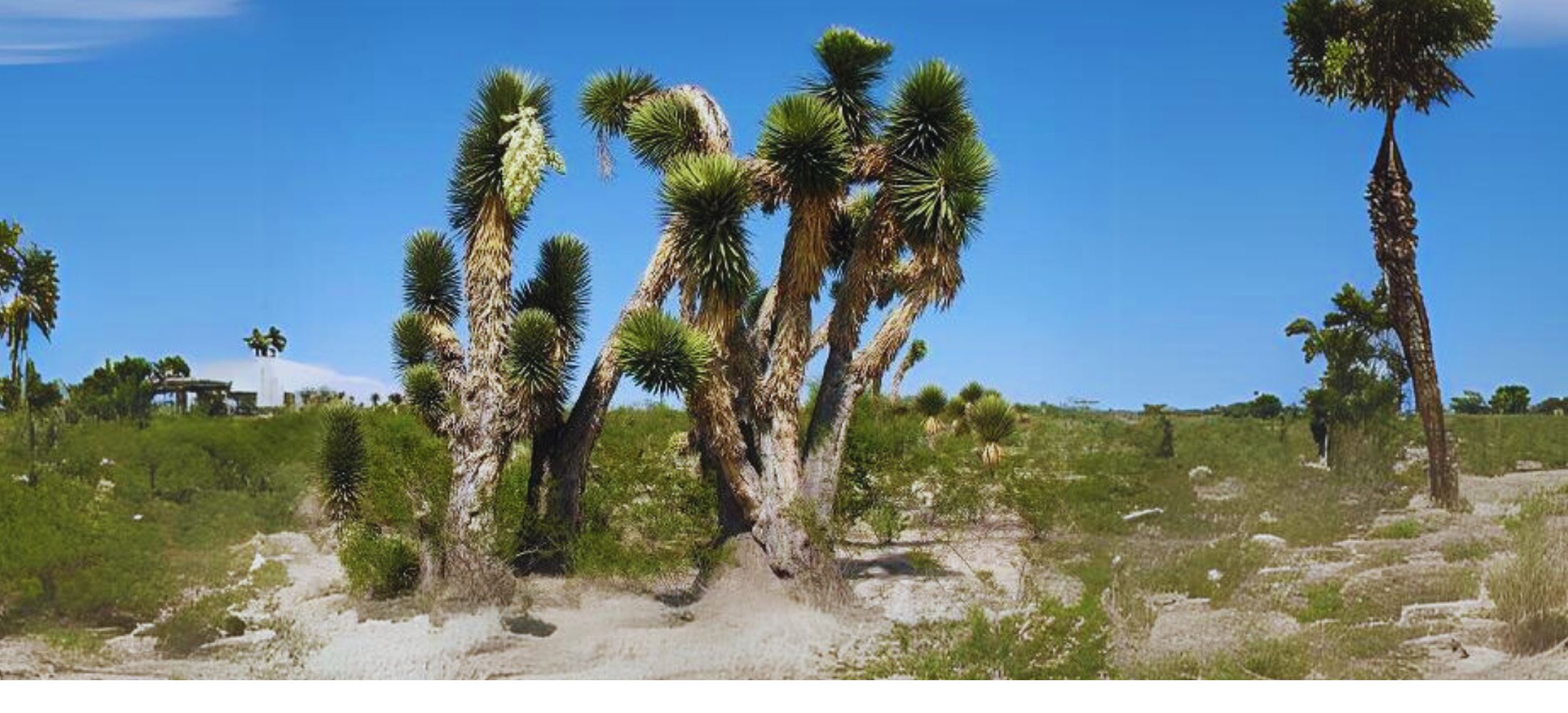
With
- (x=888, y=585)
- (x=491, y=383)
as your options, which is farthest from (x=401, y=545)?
(x=888, y=585)

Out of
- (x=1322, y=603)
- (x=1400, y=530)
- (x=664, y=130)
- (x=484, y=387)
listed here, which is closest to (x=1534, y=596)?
(x=1322, y=603)

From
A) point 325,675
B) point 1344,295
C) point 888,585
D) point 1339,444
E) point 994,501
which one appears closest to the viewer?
point 325,675

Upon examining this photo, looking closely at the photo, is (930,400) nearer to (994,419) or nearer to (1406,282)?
(994,419)

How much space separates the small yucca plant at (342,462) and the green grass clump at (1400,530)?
29.2ft

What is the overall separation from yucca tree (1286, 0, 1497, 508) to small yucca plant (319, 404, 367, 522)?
346 inches

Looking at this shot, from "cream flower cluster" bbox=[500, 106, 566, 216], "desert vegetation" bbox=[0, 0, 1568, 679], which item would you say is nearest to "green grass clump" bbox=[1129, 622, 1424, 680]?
"desert vegetation" bbox=[0, 0, 1568, 679]

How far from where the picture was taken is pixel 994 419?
61.9 feet

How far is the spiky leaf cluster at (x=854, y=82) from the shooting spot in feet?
40.4

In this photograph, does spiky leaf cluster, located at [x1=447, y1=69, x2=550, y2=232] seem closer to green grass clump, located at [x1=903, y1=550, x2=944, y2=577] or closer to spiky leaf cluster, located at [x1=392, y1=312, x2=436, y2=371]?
spiky leaf cluster, located at [x1=392, y1=312, x2=436, y2=371]

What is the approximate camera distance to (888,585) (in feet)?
42.6

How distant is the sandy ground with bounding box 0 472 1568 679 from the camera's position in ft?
35.5

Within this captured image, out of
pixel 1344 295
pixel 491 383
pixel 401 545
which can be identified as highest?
pixel 1344 295

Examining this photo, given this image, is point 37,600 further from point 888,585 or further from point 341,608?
point 888,585

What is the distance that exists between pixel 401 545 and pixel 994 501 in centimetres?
706
